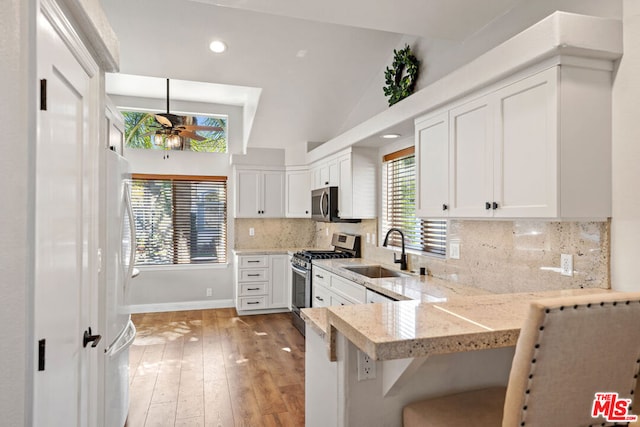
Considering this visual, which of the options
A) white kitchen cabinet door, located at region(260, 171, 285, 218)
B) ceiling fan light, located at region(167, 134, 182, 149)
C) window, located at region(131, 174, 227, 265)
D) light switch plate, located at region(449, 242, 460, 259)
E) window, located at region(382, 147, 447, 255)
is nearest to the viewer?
light switch plate, located at region(449, 242, 460, 259)

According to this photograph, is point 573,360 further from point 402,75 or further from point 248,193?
point 248,193

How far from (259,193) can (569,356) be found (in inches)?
203

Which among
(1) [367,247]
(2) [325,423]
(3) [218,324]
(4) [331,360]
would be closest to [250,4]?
(4) [331,360]

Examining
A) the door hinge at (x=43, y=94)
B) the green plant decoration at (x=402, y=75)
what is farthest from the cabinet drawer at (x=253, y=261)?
the door hinge at (x=43, y=94)

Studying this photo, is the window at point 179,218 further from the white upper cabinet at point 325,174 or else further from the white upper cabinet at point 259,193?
the white upper cabinet at point 325,174

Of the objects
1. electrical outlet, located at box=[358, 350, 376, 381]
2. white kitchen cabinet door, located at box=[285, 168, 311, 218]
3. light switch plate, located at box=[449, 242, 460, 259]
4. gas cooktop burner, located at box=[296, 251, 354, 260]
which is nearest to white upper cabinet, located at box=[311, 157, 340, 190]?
white kitchen cabinet door, located at box=[285, 168, 311, 218]

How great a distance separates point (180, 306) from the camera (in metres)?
5.79

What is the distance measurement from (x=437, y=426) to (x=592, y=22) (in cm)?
183

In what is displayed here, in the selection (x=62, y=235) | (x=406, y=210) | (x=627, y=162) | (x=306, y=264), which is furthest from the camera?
(x=306, y=264)

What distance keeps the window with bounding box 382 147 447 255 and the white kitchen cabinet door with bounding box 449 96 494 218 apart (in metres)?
0.82

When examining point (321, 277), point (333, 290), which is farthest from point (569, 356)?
point (321, 277)

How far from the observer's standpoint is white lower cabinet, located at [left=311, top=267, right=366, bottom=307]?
3258 mm

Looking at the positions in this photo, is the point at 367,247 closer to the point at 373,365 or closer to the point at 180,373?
the point at 180,373

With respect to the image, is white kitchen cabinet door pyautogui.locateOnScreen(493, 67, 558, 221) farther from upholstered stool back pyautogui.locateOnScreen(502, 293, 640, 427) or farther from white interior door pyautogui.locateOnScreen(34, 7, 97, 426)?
white interior door pyautogui.locateOnScreen(34, 7, 97, 426)
